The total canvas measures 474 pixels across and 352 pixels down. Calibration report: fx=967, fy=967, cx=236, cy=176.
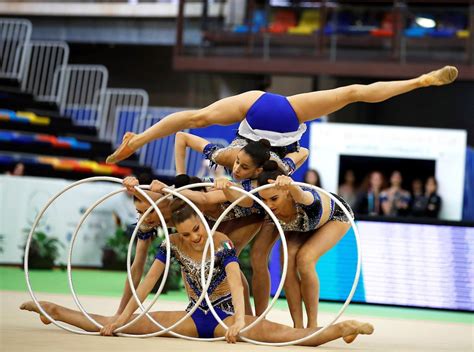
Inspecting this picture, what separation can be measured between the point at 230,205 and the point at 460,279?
555 centimetres

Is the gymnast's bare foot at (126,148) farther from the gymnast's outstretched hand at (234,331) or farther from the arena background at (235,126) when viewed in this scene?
the gymnast's outstretched hand at (234,331)

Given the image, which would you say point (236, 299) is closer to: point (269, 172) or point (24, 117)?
point (269, 172)

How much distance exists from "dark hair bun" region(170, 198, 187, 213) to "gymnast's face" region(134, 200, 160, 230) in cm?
21

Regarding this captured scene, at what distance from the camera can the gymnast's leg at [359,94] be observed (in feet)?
21.9

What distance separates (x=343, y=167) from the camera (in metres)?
15.6

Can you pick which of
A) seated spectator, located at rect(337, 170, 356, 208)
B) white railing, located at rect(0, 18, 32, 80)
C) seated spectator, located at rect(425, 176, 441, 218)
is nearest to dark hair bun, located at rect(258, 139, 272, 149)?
seated spectator, located at rect(425, 176, 441, 218)

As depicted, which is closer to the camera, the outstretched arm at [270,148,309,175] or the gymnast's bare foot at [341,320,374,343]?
the gymnast's bare foot at [341,320,374,343]

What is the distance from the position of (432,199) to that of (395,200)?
57 centimetres

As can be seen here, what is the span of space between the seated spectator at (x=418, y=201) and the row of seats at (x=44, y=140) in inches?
273

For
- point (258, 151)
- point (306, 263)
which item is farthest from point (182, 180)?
point (306, 263)

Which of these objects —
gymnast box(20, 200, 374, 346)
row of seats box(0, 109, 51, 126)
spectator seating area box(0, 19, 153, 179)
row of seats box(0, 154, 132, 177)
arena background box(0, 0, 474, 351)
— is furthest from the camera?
row of seats box(0, 109, 51, 126)

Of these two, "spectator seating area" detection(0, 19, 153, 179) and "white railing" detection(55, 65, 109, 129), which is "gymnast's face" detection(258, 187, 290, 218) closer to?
"spectator seating area" detection(0, 19, 153, 179)

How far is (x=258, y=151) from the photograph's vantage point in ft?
21.9

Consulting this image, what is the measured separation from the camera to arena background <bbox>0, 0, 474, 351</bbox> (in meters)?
11.4
